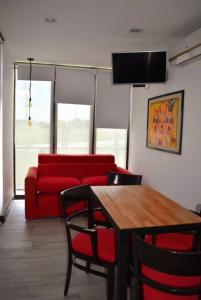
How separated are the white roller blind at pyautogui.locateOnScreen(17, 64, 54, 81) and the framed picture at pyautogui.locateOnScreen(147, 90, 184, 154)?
6.71 ft

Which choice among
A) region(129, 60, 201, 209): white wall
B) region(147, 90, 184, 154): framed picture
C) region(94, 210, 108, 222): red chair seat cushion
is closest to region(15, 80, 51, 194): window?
region(129, 60, 201, 209): white wall

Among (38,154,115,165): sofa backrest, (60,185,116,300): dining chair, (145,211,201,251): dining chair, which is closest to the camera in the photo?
(60,185,116,300): dining chair

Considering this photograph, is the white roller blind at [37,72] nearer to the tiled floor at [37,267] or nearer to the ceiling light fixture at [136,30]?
the ceiling light fixture at [136,30]

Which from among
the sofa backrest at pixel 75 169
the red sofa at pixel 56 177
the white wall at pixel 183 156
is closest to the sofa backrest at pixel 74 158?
the red sofa at pixel 56 177

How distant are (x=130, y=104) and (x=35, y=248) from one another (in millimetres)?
3516

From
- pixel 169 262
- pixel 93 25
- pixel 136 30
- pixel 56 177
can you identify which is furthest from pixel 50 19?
pixel 169 262

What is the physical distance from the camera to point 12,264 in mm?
2781

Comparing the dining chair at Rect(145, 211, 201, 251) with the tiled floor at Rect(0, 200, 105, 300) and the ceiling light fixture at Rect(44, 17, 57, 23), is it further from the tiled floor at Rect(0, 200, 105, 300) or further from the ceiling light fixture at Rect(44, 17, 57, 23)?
the ceiling light fixture at Rect(44, 17, 57, 23)

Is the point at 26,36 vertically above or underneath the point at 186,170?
above

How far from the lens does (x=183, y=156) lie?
3523 millimetres

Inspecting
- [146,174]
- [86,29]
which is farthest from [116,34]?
[146,174]

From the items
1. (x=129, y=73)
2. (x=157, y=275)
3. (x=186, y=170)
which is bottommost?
(x=157, y=275)

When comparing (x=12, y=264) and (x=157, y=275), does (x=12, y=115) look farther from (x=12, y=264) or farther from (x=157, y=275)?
(x=157, y=275)

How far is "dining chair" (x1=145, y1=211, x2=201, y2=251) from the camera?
2.10 m
